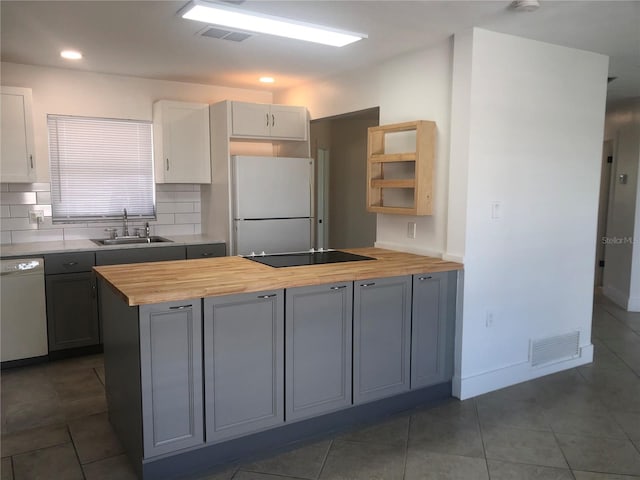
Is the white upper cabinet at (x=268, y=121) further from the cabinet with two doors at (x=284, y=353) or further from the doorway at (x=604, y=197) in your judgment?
the doorway at (x=604, y=197)

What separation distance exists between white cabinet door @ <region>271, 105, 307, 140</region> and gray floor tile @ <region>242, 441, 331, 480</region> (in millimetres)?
2909

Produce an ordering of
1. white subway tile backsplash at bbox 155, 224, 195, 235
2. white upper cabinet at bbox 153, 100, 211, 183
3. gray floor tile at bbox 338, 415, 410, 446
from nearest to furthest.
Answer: gray floor tile at bbox 338, 415, 410, 446, white upper cabinet at bbox 153, 100, 211, 183, white subway tile backsplash at bbox 155, 224, 195, 235

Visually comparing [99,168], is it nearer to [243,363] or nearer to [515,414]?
[243,363]

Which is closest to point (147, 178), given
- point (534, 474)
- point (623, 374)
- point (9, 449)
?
point (9, 449)

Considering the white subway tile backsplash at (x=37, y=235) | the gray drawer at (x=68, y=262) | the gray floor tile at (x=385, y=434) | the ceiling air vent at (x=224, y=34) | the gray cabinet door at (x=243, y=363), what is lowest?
the gray floor tile at (x=385, y=434)

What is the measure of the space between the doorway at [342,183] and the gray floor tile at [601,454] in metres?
3.81

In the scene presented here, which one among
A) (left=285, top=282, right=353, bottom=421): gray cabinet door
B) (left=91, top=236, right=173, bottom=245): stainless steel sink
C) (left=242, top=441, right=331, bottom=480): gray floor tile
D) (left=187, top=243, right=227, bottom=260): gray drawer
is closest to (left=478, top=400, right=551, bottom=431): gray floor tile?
(left=285, top=282, right=353, bottom=421): gray cabinet door

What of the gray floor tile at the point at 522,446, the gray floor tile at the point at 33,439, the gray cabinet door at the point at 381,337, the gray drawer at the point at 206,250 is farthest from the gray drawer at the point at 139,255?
the gray floor tile at the point at 522,446

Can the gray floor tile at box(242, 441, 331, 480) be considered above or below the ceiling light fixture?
below

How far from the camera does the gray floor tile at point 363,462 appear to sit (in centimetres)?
250

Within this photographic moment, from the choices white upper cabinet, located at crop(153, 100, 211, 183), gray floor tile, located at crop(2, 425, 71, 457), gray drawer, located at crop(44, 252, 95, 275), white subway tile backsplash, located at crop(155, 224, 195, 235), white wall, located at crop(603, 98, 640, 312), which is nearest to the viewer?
gray floor tile, located at crop(2, 425, 71, 457)

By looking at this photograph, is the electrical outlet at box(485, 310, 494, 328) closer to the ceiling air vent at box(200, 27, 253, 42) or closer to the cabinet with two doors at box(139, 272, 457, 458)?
the cabinet with two doors at box(139, 272, 457, 458)

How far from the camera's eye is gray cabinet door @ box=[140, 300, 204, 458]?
7.58 ft

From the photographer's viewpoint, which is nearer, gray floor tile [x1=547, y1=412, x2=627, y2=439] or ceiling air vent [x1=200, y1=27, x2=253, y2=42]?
gray floor tile [x1=547, y1=412, x2=627, y2=439]
